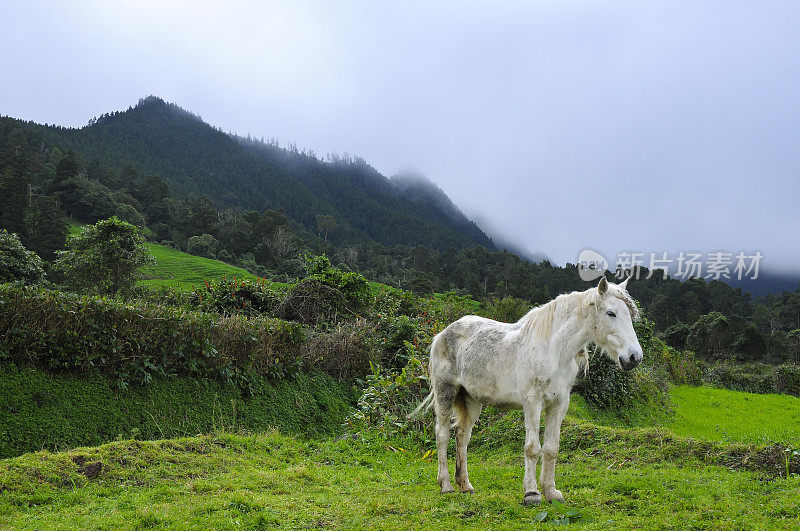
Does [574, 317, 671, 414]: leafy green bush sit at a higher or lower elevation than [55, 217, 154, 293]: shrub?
lower

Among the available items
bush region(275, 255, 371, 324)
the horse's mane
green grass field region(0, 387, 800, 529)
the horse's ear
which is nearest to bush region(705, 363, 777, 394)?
bush region(275, 255, 371, 324)

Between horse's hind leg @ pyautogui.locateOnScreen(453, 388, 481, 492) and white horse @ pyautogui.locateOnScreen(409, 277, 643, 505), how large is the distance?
0.01m

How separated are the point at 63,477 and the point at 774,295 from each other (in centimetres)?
8854

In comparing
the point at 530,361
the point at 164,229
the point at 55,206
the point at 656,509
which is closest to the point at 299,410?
the point at 530,361

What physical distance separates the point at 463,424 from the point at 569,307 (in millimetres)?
1970

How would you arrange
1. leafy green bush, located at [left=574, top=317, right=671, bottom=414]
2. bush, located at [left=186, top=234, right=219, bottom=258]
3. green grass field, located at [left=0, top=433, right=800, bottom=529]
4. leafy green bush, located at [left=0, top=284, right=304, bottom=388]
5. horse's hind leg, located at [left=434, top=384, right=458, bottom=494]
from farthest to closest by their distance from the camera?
bush, located at [left=186, top=234, right=219, bottom=258], leafy green bush, located at [left=574, top=317, right=671, bottom=414], leafy green bush, located at [left=0, top=284, right=304, bottom=388], horse's hind leg, located at [left=434, top=384, right=458, bottom=494], green grass field, located at [left=0, top=433, right=800, bottom=529]

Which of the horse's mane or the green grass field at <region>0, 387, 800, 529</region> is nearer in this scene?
the green grass field at <region>0, 387, 800, 529</region>

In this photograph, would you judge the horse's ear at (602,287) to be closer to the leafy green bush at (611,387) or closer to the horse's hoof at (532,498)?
the horse's hoof at (532,498)

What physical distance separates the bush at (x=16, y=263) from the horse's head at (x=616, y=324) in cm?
2040

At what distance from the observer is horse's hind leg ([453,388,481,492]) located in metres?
5.53

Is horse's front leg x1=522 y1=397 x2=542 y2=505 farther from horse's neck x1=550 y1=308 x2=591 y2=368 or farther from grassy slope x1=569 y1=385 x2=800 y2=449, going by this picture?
grassy slope x1=569 y1=385 x2=800 y2=449

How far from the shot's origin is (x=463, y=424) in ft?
19.2

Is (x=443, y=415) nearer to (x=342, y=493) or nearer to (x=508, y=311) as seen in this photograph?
(x=342, y=493)

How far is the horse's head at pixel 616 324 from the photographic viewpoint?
4.49 m
